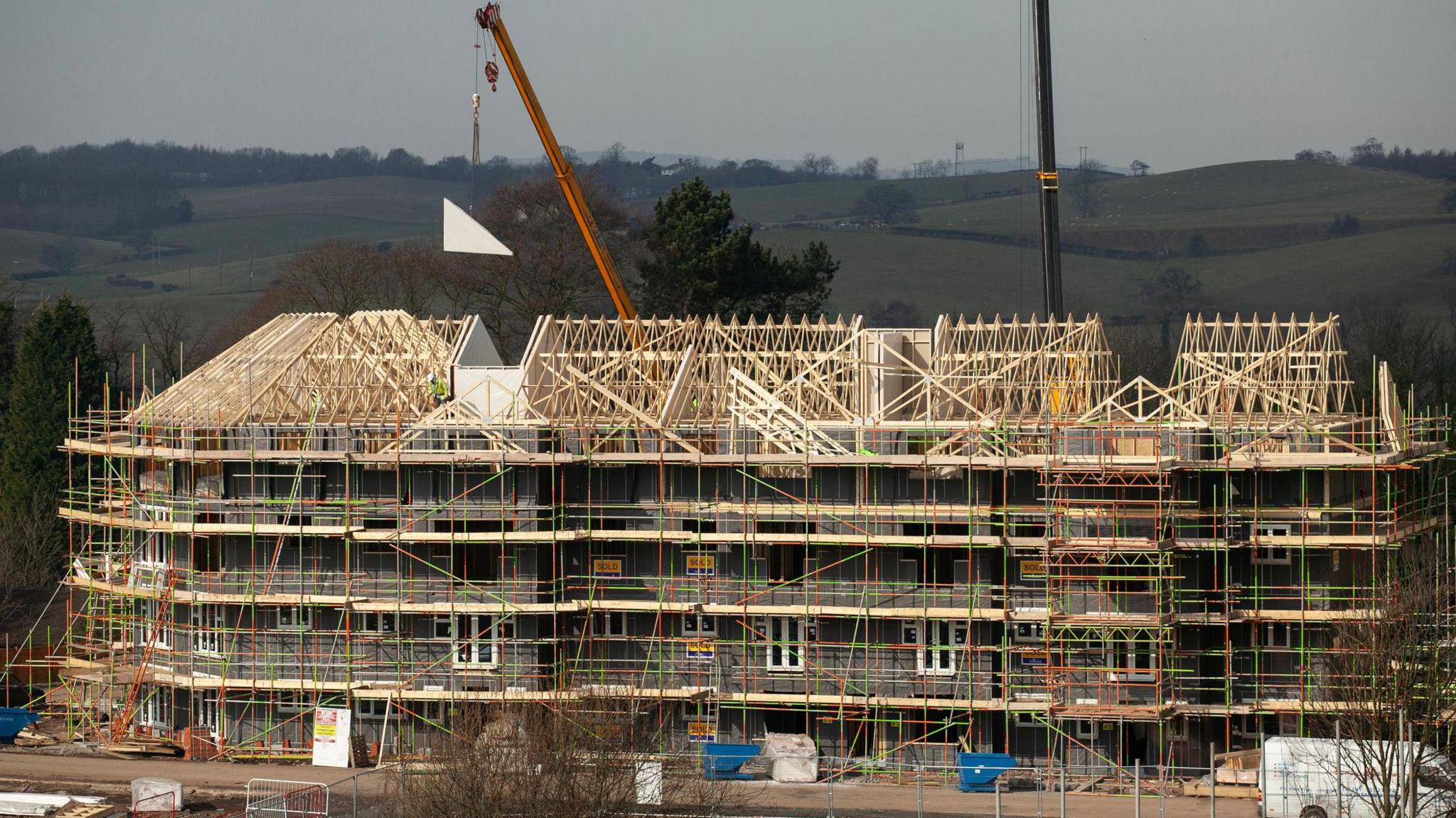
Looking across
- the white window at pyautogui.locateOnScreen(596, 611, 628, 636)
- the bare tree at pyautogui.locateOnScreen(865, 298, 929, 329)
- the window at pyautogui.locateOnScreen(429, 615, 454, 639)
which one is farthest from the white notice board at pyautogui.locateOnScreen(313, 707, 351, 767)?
the bare tree at pyautogui.locateOnScreen(865, 298, 929, 329)

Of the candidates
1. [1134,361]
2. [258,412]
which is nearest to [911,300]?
[1134,361]

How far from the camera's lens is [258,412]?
5934cm

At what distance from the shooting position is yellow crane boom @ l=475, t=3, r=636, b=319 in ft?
244

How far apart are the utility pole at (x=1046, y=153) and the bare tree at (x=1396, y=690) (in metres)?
22.9

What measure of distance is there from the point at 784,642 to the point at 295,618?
13.2 m

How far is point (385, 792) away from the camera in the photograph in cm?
4738

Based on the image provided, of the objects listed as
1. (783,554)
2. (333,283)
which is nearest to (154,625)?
(783,554)

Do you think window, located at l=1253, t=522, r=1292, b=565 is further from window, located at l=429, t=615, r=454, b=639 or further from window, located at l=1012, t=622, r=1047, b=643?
window, located at l=429, t=615, r=454, b=639

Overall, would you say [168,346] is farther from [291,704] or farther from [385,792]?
[385,792]

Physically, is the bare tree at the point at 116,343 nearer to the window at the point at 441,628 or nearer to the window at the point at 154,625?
the window at the point at 154,625

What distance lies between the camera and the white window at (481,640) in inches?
Result: 2240

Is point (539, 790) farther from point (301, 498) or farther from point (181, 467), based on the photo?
point (181, 467)

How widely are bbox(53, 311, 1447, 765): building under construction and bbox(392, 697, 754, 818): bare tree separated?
15.1 feet

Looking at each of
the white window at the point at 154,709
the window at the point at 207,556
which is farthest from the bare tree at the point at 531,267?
the white window at the point at 154,709
